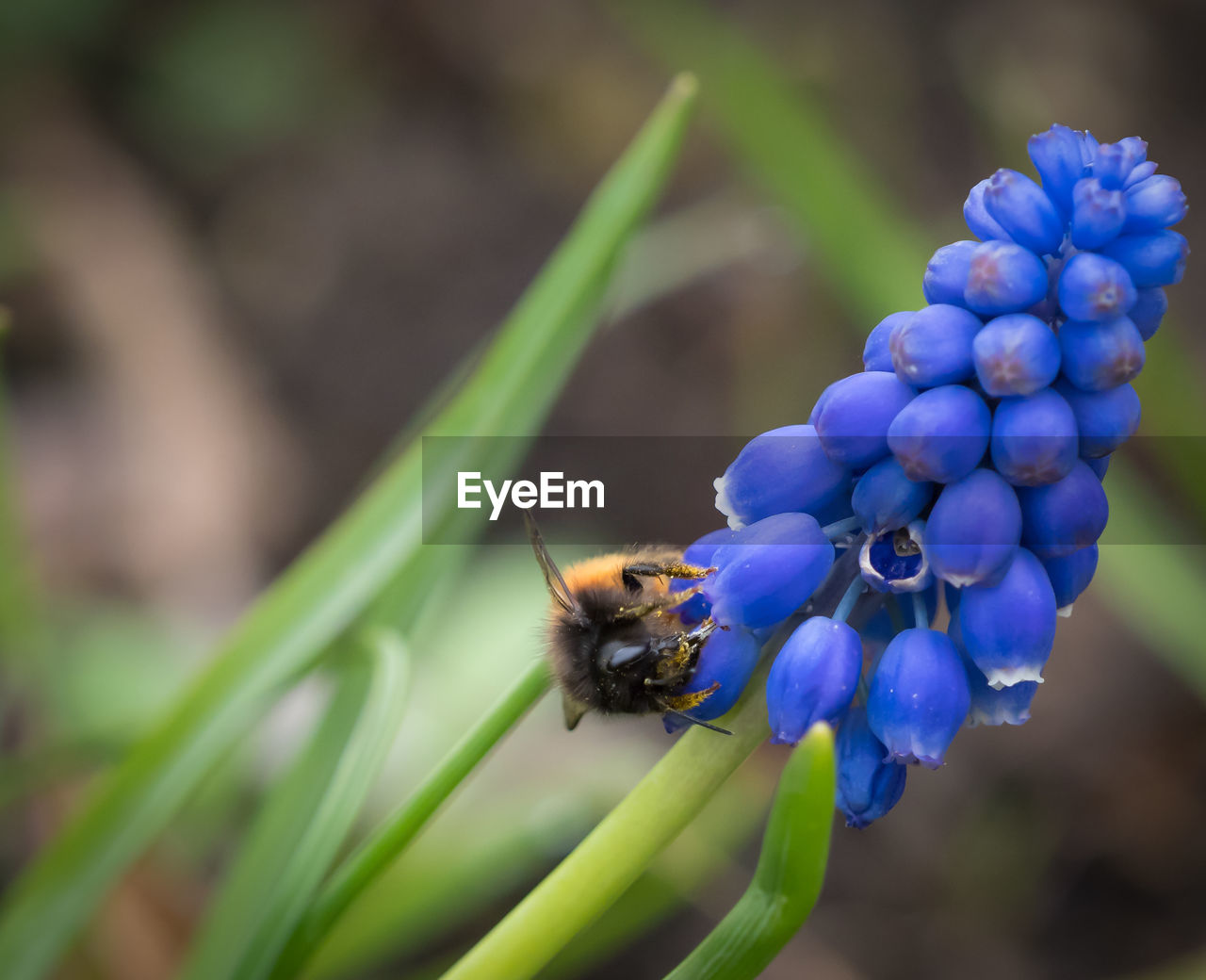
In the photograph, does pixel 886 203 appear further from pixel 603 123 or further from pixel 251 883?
pixel 251 883

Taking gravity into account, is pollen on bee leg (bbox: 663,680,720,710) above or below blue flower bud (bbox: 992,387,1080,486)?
below

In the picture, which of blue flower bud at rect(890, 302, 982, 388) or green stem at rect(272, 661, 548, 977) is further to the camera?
green stem at rect(272, 661, 548, 977)

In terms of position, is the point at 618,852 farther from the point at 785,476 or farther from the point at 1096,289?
the point at 1096,289

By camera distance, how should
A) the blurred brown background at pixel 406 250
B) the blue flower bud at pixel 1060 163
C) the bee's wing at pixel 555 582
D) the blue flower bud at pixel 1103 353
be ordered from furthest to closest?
the blurred brown background at pixel 406 250 → the bee's wing at pixel 555 582 → the blue flower bud at pixel 1060 163 → the blue flower bud at pixel 1103 353

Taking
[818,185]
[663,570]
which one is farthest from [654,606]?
[818,185]

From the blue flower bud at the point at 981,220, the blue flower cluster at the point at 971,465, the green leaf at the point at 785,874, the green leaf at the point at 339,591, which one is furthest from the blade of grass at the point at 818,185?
the green leaf at the point at 785,874

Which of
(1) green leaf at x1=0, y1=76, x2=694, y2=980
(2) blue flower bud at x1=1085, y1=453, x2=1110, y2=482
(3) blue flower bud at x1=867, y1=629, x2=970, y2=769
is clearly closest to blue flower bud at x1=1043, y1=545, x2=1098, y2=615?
(2) blue flower bud at x1=1085, y1=453, x2=1110, y2=482

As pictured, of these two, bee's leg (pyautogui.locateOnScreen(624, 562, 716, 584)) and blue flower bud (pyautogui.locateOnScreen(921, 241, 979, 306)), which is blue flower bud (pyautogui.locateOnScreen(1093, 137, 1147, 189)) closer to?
blue flower bud (pyautogui.locateOnScreen(921, 241, 979, 306))

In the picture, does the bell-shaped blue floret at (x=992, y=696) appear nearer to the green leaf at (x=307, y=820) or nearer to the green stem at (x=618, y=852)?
the green stem at (x=618, y=852)
